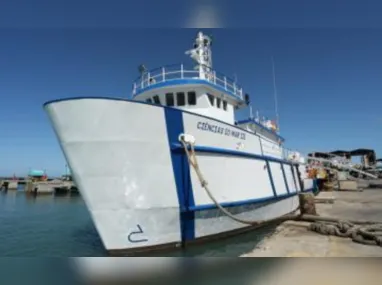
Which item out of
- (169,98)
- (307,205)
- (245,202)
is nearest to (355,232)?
→ (245,202)

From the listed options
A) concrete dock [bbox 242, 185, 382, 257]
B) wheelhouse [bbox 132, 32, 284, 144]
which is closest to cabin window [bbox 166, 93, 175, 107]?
wheelhouse [bbox 132, 32, 284, 144]

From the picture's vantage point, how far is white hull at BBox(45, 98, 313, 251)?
5320 mm

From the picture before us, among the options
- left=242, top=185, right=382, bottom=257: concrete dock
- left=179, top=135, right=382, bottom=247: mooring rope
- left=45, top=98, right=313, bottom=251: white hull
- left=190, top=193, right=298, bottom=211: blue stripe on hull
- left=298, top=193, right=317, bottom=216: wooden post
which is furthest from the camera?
left=298, top=193, right=317, bottom=216: wooden post

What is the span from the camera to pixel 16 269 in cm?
261

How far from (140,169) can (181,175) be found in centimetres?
83

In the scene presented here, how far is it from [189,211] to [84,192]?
1.94 meters

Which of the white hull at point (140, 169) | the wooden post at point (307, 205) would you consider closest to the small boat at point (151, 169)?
the white hull at point (140, 169)

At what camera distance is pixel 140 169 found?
5539mm

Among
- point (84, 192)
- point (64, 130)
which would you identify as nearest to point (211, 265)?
point (84, 192)

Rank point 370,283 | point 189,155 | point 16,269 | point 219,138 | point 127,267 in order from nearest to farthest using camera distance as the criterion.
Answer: point 370,283
point 16,269
point 127,267
point 189,155
point 219,138

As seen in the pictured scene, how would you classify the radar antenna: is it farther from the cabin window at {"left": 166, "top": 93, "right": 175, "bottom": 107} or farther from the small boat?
the small boat

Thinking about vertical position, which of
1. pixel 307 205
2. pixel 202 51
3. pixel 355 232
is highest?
pixel 202 51

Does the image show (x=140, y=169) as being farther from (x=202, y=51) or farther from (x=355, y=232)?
(x=202, y=51)

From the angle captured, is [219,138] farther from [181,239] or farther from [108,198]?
[108,198]
